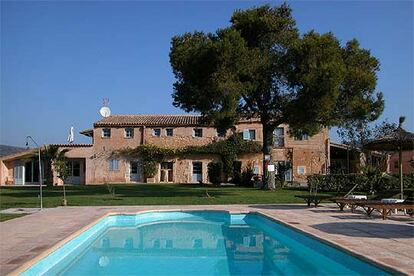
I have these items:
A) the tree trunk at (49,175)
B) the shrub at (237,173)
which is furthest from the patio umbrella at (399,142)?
the tree trunk at (49,175)

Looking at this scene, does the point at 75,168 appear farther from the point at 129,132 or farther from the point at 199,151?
the point at 199,151

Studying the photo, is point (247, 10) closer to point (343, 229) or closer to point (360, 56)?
point (360, 56)

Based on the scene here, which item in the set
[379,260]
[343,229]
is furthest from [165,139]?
[379,260]

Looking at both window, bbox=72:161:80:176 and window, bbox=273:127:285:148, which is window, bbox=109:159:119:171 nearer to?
window, bbox=72:161:80:176

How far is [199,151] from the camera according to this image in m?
41.2

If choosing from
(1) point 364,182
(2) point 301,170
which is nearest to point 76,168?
(2) point 301,170

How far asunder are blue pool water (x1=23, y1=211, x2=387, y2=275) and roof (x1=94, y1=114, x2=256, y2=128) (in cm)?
2555

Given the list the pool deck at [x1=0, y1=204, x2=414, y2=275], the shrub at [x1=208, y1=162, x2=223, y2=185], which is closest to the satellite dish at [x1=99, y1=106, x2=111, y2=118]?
the shrub at [x1=208, y1=162, x2=223, y2=185]

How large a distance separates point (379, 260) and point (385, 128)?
103 feet

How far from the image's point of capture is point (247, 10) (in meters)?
28.0

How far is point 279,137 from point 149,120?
1099 centimetres

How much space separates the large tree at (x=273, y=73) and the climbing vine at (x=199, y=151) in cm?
1131

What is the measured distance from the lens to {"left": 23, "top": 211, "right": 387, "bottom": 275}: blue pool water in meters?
9.01

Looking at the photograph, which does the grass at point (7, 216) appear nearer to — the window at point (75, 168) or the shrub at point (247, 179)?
the shrub at point (247, 179)
